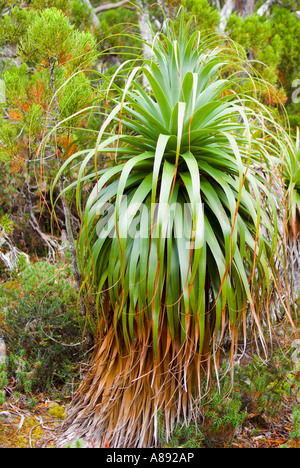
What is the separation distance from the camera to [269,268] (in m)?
2.10

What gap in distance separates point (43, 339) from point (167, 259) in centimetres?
120

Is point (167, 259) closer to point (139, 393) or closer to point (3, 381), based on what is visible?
point (139, 393)

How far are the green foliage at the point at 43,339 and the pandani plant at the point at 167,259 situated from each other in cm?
37

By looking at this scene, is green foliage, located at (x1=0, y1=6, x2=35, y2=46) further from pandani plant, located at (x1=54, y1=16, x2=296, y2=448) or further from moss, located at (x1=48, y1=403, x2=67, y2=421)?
moss, located at (x1=48, y1=403, x2=67, y2=421)

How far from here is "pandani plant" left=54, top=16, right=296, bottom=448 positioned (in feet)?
6.07

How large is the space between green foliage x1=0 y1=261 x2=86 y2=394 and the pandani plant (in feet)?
1.22

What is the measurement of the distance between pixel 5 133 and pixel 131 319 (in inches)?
65.3

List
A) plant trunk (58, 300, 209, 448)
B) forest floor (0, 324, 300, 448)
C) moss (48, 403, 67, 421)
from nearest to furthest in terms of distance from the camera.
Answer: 1. plant trunk (58, 300, 209, 448)
2. forest floor (0, 324, 300, 448)
3. moss (48, 403, 67, 421)


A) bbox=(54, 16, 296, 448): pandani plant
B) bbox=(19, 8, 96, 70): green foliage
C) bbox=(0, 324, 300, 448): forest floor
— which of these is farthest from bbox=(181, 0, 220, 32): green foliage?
bbox=(0, 324, 300, 448): forest floor

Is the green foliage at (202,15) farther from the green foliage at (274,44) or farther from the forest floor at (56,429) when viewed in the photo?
the forest floor at (56,429)

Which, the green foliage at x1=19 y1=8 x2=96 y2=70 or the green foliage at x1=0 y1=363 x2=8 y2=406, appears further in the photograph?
the green foliage at x1=19 y1=8 x2=96 y2=70

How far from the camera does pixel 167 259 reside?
1.87 metres

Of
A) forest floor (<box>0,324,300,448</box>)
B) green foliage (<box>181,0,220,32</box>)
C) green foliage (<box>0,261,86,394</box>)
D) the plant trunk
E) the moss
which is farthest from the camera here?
green foliage (<box>181,0,220,32</box>)
